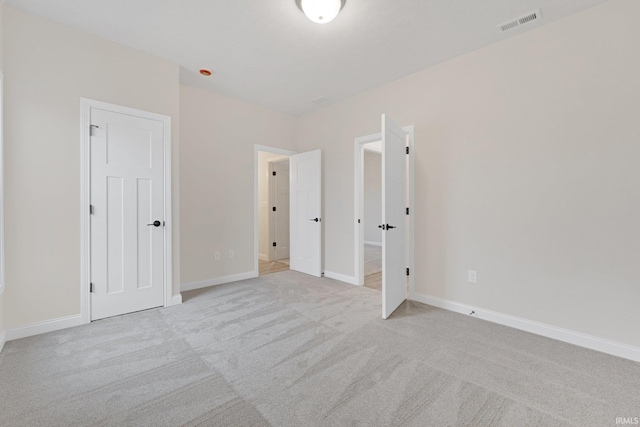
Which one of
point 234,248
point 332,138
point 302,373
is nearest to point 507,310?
point 302,373

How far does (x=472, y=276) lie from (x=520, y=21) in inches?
93.9

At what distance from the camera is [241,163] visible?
14.1 ft

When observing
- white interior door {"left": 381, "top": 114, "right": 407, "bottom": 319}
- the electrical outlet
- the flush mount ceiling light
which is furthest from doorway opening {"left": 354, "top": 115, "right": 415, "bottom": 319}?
the flush mount ceiling light

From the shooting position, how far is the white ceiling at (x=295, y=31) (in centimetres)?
223

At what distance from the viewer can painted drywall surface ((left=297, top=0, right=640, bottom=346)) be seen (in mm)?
2137

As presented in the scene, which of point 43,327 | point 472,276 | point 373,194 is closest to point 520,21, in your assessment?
point 472,276

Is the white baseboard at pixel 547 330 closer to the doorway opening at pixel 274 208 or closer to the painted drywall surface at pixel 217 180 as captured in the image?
the painted drywall surface at pixel 217 180

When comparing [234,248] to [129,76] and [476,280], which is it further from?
[476,280]

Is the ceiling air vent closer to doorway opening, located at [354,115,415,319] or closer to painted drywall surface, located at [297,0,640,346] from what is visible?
painted drywall surface, located at [297,0,640,346]

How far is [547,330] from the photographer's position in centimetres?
244

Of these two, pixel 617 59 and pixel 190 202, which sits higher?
pixel 617 59

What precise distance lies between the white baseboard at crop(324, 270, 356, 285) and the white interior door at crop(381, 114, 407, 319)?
0.89 meters

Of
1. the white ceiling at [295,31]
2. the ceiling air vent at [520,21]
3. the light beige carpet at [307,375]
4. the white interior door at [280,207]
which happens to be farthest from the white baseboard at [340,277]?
the ceiling air vent at [520,21]

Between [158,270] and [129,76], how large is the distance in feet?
6.83
